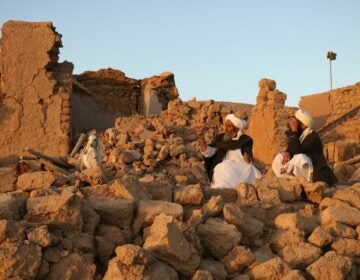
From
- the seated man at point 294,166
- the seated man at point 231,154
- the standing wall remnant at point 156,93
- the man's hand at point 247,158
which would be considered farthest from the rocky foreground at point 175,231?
the standing wall remnant at point 156,93

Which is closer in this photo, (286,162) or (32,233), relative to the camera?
(32,233)

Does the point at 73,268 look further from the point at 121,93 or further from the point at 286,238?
the point at 121,93

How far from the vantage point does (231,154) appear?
264 inches

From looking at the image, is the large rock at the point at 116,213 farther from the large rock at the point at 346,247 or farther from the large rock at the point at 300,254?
the large rock at the point at 346,247

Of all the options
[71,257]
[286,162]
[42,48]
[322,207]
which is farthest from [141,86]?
[71,257]

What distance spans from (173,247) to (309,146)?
376cm

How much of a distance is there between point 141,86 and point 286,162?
14547 mm

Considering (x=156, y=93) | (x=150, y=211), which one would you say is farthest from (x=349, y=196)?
(x=156, y=93)

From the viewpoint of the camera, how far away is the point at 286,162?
22.0 feet

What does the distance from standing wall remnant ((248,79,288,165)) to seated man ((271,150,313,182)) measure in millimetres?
5591

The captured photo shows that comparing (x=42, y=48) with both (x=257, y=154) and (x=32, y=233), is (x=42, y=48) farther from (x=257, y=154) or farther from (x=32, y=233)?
(x=32, y=233)

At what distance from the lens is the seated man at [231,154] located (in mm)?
6344

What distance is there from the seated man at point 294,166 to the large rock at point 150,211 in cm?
290

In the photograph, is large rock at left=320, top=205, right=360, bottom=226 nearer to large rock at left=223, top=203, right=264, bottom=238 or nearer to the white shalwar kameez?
large rock at left=223, top=203, right=264, bottom=238
